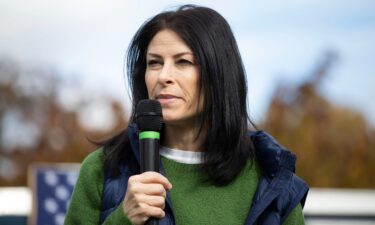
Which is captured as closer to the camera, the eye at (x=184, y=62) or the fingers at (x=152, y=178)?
the fingers at (x=152, y=178)

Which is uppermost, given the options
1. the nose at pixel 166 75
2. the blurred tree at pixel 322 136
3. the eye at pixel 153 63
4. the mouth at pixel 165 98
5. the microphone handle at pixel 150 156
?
the eye at pixel 153 63

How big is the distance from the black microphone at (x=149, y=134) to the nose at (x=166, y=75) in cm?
15

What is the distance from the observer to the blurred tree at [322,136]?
89.8 feet

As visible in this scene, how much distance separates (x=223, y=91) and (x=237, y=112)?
11cm

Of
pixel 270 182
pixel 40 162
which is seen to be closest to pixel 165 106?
pixel 270 182

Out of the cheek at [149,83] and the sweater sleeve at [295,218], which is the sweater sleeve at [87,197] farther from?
the sweater sleeve at [295,218]

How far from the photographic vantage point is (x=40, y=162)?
3067 centimetres

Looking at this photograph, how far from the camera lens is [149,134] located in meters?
2.44

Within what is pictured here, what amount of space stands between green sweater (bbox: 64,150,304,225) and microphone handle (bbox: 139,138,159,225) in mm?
397

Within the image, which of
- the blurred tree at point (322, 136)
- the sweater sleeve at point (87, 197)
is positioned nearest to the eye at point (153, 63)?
the sweater sleeve at point (87, 197)

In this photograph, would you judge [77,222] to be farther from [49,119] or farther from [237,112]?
[49,119]

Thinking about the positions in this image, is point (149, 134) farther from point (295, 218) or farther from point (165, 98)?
point (295, 218)

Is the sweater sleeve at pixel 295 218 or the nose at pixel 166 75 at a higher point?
the nose at pixel 166 75

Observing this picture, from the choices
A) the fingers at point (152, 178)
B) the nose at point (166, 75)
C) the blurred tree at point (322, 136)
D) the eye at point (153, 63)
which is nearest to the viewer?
the fingers at point (152, 178)
